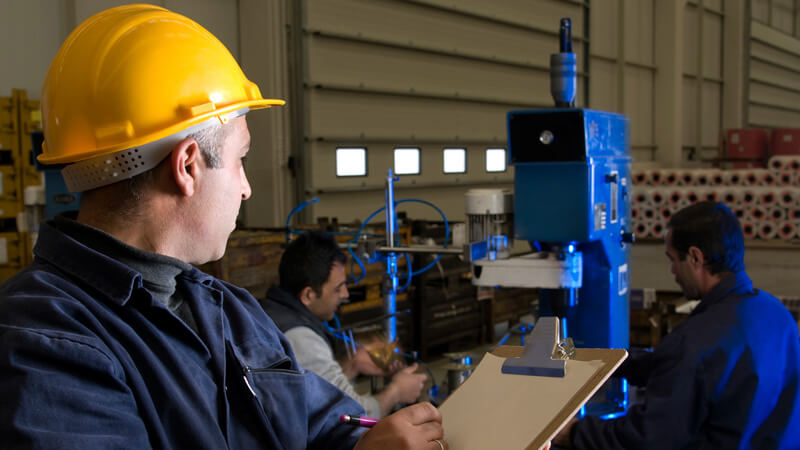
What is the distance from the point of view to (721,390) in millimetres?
1988

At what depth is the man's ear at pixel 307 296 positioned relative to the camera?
2.71m

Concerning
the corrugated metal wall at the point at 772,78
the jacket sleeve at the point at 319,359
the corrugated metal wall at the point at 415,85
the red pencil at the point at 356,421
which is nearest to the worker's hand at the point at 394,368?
the jacket sleeve at the point at 319,359

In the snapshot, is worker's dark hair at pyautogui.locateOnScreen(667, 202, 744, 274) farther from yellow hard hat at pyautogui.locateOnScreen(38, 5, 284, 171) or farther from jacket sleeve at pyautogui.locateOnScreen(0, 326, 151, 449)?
jacket sleeve at pyautogui.locateOnScreen(0, 326, 151, 449)

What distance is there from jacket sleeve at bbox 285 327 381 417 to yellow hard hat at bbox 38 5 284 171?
150cm

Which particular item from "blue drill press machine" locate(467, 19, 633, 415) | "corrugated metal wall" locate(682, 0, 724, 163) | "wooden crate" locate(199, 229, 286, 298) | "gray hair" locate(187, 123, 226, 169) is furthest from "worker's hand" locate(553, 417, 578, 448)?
"corrugated metal wall" locate(682, 0, 724, 163)

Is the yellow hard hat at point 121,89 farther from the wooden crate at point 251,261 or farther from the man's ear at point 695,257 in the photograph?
the wooden crate at point 251,261

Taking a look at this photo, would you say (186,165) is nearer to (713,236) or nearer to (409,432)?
(409,432)

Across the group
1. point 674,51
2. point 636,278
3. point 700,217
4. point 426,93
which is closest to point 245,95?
point 700,217

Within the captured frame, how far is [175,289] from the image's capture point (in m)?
1.08

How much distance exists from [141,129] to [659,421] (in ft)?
5.29

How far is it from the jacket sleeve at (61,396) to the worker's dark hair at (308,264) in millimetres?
1835

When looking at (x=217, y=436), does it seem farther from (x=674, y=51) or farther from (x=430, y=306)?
(x=674, y=51)

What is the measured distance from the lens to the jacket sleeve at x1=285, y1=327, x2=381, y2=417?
243 centimetres

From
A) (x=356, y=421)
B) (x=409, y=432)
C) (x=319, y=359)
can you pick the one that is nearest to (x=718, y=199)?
(x=319, y=359)
